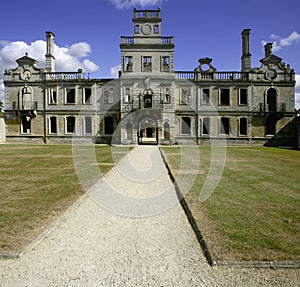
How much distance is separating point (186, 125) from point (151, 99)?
5369 mm

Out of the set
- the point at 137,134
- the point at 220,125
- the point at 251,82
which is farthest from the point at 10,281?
the point at 251,82

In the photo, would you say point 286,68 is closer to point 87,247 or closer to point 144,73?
point 144,73

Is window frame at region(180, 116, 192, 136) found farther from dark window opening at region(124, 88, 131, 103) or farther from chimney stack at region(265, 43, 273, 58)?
chimney stack at region(265, 43, 273, 58)

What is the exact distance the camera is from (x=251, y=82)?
95.0ft

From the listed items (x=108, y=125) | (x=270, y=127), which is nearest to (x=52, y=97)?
(x=108, y=125)

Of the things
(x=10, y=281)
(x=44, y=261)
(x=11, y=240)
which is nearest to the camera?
(x=10, y=281)

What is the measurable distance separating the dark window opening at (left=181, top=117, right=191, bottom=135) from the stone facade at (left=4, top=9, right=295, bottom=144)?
1cm

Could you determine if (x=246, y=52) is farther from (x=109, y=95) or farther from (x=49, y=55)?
(x=49, y=55)

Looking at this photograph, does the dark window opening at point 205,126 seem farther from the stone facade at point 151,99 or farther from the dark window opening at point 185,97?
the dark window opening at point 185,97

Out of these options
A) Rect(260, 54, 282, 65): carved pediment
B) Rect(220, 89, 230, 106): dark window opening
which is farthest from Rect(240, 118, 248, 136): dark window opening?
Rect(260, 54, 282, 65): carved pediment

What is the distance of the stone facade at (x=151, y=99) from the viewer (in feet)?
89.8

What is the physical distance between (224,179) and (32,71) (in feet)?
95.3

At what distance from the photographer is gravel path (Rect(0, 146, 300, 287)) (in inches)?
134

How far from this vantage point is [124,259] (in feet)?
13.0
